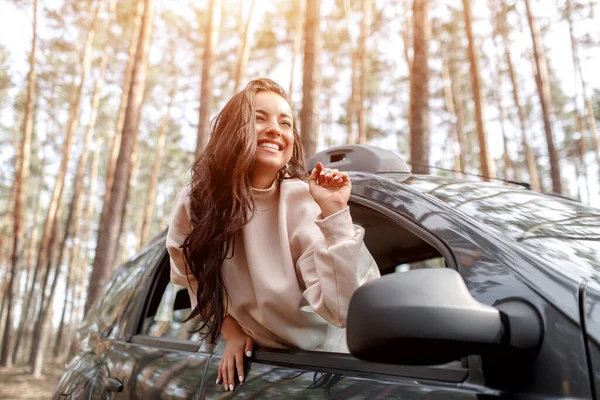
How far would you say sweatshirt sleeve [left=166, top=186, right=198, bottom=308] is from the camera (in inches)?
74.5

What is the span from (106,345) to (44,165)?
30.8 metres

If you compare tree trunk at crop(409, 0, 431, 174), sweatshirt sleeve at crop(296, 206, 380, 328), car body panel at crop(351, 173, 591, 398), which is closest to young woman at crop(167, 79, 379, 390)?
sweatshirt sleeve at crop(296, 206, 380, 328)

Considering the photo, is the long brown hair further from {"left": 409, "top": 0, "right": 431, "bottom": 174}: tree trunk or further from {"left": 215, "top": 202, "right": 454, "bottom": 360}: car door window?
{"left": 409, "top": 0, "right": 431, "bottom": 174}: tree trunk

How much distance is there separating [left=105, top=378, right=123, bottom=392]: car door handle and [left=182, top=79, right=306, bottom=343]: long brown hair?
464 mm

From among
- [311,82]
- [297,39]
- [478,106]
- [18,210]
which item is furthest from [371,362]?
[297,39]

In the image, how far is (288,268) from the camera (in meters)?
1.70

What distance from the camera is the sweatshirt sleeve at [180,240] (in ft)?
6.21

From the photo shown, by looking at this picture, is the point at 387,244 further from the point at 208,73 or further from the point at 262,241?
the point at 208,73

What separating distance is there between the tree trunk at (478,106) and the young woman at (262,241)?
776cm

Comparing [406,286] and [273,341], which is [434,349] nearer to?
[406,286]

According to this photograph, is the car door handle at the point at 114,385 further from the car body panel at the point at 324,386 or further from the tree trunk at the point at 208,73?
the tree trunk at the point at 208,73

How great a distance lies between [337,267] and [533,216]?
577mm

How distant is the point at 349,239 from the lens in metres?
1.45

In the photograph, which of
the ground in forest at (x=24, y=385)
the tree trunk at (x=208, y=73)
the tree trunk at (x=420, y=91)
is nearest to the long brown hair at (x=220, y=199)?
the tree trunk at (x=420, y=91)
